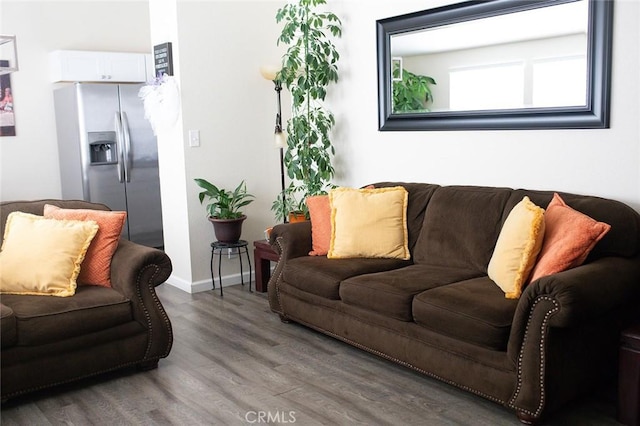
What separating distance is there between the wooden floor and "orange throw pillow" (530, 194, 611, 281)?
0.66m

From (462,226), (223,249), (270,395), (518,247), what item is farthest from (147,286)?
(518,247)

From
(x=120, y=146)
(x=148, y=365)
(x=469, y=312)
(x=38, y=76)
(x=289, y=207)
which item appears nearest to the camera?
(x=469, y=312)

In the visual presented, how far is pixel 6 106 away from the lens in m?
6.19

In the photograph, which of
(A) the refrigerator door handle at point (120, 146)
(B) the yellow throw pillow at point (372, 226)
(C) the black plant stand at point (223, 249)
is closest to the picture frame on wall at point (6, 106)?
(A) the refrigerator door handle at point (120, 146)

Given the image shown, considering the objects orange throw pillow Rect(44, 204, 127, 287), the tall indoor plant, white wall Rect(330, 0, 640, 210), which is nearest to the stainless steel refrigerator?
white wall Rect(330, 0, 640, 210)

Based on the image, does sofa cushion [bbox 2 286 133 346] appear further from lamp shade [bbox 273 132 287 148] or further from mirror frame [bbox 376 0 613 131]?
mirror frame [bbox 376 0 613 131]

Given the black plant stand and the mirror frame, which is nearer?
the mirror frame

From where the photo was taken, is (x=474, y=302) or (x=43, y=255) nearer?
(x=474, y=302)

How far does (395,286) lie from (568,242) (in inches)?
35.1

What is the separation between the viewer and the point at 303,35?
4625 mm

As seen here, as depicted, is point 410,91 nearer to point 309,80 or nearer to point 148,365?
point 309,80

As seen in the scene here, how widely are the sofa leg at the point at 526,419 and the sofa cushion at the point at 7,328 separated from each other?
89.9 inches

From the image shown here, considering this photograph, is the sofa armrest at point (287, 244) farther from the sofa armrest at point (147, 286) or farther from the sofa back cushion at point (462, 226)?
the sofa armrest at point (147, 286)

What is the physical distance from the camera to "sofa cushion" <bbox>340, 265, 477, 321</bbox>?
3.18 metres
